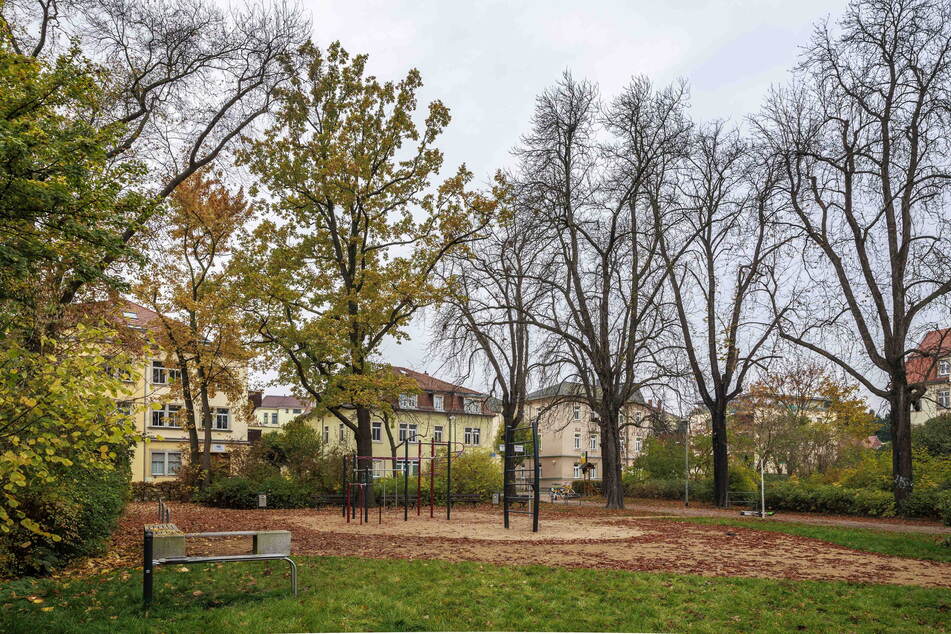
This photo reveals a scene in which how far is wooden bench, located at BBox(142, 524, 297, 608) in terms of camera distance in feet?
22.5

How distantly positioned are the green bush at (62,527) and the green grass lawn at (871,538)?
12476mm

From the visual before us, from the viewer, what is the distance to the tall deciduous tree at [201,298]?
2377cm

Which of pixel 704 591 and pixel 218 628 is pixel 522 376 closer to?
pixel 704 591

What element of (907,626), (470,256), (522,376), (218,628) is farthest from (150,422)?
(907,626)

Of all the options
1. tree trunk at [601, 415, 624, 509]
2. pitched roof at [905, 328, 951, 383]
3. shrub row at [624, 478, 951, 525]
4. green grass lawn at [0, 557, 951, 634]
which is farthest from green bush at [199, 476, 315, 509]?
pitched roof at [905, 328, 951, 383]

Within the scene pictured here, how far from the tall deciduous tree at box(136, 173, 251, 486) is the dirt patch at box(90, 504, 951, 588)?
7014 mm

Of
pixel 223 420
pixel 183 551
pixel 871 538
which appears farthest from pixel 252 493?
pixel 223 420

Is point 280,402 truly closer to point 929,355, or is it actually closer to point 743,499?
point 743,499

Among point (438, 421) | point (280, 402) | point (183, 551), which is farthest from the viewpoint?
point (280, 402)

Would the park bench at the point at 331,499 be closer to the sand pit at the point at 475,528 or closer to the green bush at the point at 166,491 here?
the sand pit at the point at 475,528

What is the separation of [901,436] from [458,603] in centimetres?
1839

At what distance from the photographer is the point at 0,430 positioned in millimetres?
5293

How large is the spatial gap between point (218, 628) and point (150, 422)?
3896 cm

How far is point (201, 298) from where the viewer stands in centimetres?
2564
